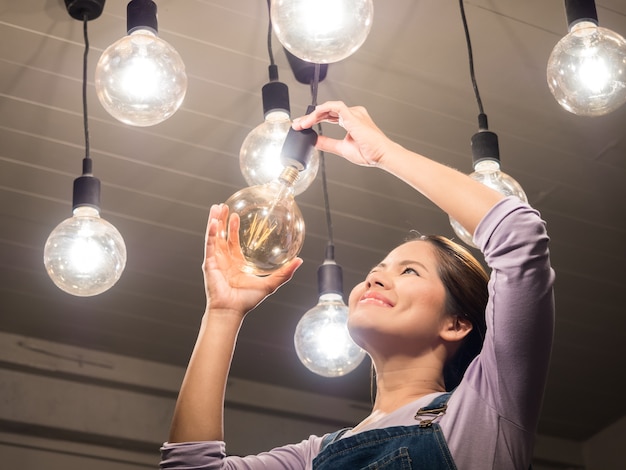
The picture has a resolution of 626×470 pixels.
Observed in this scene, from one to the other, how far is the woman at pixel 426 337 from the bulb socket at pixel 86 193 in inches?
24.0

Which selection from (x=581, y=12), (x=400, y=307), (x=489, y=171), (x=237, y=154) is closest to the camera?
(x=400, y=307)

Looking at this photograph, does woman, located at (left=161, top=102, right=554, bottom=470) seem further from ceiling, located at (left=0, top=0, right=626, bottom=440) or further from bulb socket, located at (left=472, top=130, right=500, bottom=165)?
ceiling, located at (left=0, top=0, right=626, bottom=440)

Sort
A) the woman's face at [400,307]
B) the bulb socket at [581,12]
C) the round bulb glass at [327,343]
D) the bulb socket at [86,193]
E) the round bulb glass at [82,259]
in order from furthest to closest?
the round bulb glass at [327,343] → the bulb socket at [86,193] → the round bulb glass at [82,259] → the bulb socket at [581,12] → the woman's face at [400,307]

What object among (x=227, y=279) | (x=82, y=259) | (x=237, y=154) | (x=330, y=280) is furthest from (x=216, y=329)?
(x=237, y=154)

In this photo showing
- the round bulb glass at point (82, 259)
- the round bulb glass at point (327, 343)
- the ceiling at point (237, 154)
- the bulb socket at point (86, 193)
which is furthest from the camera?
the ceiling at point (237, 154)

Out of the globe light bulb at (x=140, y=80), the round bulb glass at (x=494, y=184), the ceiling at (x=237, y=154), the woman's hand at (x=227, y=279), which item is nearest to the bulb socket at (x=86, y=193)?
the globe light bulb at (x=140, y=80)

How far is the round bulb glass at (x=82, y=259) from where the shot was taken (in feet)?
5.96

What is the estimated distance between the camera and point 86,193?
6.39ft

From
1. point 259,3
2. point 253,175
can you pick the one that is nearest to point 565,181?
point 259,3

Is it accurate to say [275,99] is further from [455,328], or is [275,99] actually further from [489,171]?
[455,328]

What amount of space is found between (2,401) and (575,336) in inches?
80.8

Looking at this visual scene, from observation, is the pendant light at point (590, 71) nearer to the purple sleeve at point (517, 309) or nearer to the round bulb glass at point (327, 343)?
the purple sleeve at point (517, 309)

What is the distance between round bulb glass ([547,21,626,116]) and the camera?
161 cm

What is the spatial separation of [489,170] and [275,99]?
1.36 ft
